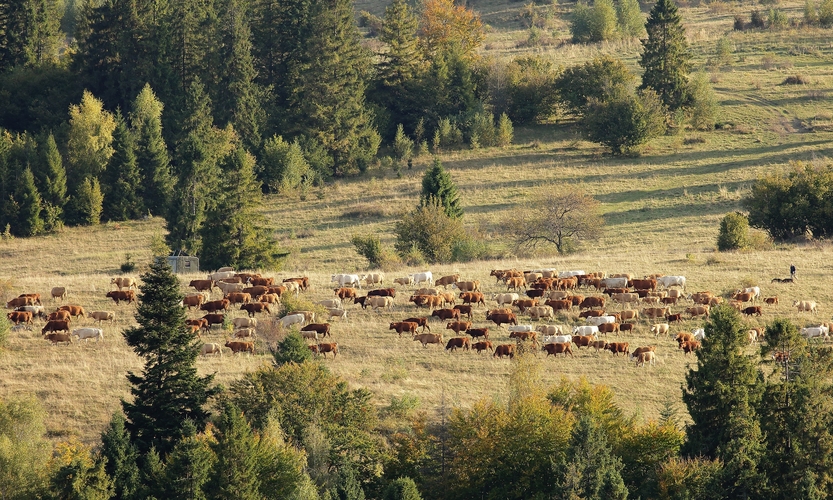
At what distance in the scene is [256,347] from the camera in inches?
2165

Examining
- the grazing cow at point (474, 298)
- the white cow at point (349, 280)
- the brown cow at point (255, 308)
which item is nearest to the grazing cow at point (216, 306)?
the brown cow at point (255, 308)

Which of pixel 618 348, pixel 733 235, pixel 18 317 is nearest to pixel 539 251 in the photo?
pixel 733 235

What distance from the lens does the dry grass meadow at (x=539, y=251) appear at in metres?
51.8

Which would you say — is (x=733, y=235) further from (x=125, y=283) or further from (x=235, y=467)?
(x=235, y=467)

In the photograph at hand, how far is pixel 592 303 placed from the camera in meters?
60.5

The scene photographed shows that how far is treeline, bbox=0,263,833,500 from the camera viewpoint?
42531mm

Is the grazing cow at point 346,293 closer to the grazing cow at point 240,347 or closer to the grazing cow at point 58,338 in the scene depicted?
the grazing cow at point 240,347

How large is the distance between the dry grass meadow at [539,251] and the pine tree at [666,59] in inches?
159

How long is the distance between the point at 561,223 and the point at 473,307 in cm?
2528

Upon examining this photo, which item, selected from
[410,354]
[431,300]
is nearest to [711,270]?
[431,300]

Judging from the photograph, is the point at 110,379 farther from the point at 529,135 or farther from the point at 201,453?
the point at 529,135

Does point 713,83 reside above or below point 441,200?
above

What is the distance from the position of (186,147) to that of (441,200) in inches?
814

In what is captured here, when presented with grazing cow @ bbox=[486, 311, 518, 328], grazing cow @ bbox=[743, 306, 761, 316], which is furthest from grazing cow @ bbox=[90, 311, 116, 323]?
grazing cow @ bbox=[743, 306, 761, 316]
